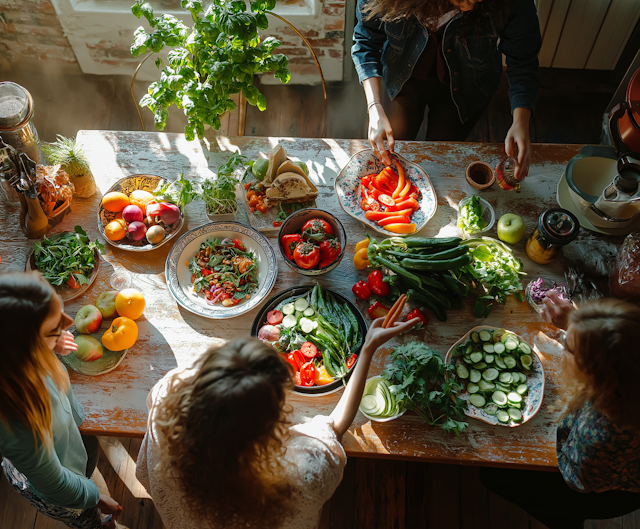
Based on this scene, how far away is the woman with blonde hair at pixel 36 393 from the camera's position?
120cm

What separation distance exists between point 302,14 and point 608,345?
9.64 ft

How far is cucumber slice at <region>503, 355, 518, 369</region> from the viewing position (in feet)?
5.67

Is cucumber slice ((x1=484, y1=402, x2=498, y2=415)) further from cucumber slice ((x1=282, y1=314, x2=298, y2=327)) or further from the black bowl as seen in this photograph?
cucumber slice ((x1=282, y1=314, x2=298, y2=327))

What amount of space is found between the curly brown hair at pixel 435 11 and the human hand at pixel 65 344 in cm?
168

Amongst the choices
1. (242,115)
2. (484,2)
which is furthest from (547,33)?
(242,115)

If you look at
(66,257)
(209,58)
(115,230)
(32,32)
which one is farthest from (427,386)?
(32,32)

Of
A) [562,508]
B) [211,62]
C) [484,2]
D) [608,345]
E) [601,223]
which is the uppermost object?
[484,2]

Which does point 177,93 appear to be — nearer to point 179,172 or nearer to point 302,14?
point 179,172

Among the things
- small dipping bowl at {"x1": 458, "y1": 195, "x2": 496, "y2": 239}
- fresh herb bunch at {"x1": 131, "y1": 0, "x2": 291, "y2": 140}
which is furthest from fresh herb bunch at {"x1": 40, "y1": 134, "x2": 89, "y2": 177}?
small dipping bowl at {"x1": 458, "y1": 195, "x2": 496, "y2": 239}

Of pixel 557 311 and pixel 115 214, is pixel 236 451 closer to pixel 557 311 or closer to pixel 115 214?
pixel 557 311

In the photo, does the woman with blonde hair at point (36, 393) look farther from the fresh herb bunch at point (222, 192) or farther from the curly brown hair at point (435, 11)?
the curly brown hair at point (435, 11)

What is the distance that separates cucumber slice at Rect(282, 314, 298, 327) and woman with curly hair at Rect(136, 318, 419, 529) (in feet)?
1.54

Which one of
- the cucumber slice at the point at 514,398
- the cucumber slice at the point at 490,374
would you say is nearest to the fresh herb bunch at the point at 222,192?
the cucumber slice at the point at 490,374

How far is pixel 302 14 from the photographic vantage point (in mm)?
3223
